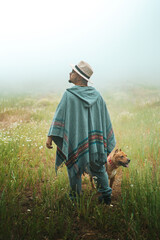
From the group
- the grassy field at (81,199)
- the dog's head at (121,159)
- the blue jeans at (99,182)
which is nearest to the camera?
the grassy field at (81,199)

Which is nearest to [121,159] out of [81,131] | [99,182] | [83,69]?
[99,182]

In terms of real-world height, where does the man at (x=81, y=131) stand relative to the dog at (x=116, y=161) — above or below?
above

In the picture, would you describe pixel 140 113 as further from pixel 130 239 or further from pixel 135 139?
pixel 130 239

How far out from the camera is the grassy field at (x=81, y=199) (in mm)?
2318

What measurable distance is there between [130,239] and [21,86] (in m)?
11.7

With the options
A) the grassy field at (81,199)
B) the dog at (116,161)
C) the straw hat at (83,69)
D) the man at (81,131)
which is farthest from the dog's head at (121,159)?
the straw hat at (83,69)

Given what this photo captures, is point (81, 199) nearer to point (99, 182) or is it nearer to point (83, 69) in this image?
point (99, 182)

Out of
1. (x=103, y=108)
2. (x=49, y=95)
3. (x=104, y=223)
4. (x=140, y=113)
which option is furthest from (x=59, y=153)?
(x=49, y=95)

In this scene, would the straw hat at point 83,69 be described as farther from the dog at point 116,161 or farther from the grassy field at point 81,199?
the grassy field at point 81,199

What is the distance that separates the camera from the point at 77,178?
3.10 metres

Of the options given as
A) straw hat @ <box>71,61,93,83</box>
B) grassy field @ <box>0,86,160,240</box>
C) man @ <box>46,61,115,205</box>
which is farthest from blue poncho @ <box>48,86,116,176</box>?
grassy field @ <box>0,86,160,240</box>

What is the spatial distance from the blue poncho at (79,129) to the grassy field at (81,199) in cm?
48

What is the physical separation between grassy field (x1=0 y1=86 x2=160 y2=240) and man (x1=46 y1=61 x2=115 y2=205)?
33 centimetres

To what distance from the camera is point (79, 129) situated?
3.00m
